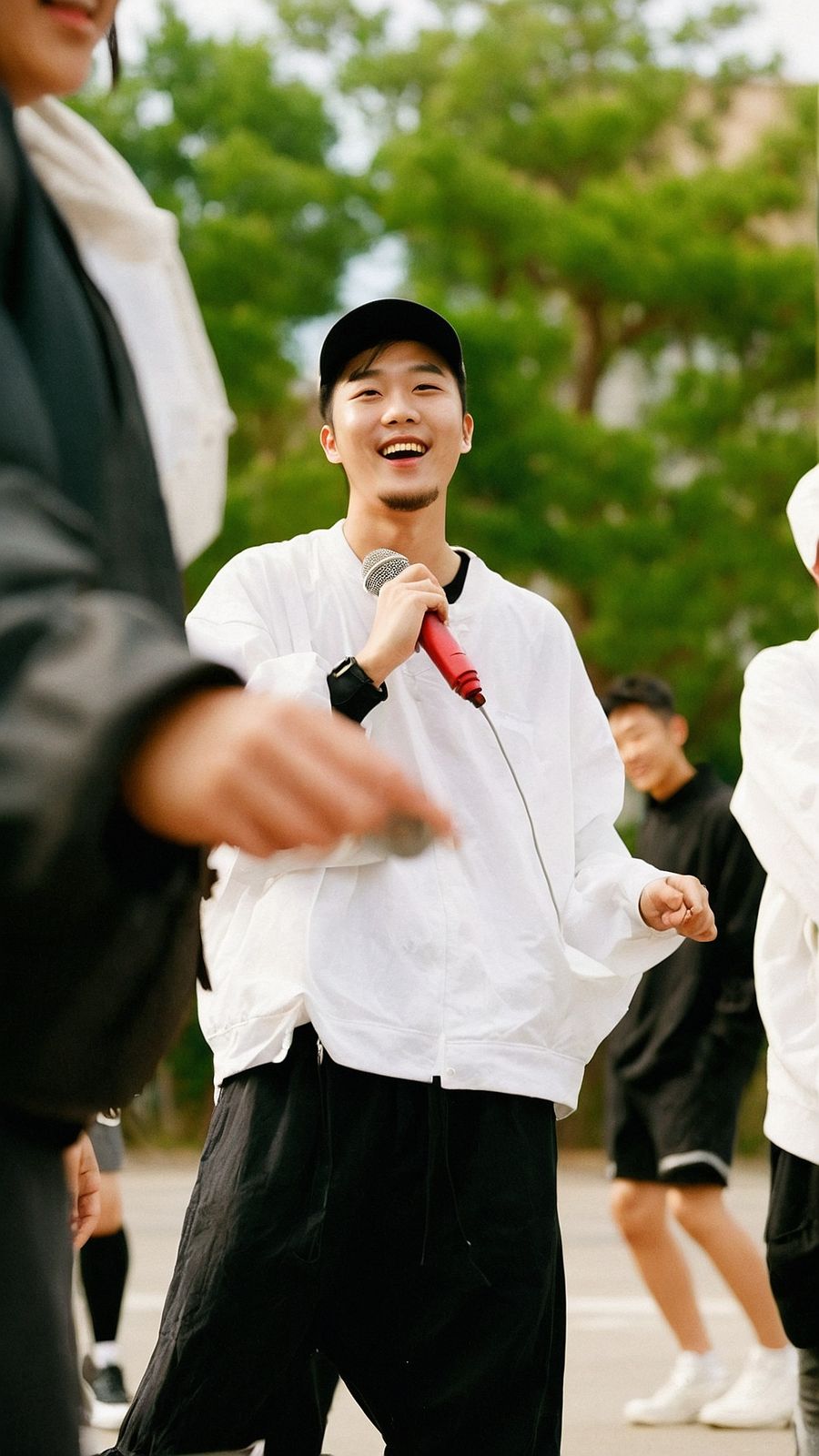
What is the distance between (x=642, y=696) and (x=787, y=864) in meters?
3.03

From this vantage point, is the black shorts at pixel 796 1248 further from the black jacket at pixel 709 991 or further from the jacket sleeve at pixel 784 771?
the black jacket at pixel 709 991

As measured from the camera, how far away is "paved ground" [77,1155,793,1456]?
5922 millimetres

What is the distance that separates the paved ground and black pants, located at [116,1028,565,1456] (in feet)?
8.47

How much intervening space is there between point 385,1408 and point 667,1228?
3.61 meters

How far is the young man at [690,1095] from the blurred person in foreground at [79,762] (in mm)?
5165

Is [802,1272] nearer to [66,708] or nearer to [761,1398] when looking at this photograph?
[761,1398]

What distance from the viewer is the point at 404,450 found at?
11.8 feet

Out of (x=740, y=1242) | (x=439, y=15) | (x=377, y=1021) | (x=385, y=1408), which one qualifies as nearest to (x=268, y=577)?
(x=377, y=1021)

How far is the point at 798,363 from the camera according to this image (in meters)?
20.4

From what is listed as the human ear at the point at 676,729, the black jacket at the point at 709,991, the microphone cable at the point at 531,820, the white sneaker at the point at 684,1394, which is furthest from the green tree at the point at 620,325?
the microphone cable at the point at 531,820

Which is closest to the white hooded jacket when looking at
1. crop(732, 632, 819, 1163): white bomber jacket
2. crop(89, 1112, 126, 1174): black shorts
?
crop(732, 632, 819, 1163): white bomber jacket

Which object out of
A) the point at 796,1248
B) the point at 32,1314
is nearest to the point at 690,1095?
the point at 796,1248

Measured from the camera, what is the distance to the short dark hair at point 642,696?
7164 mm

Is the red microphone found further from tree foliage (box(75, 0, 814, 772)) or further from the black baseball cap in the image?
tree foliage (box(75, 0, 814, 772))
